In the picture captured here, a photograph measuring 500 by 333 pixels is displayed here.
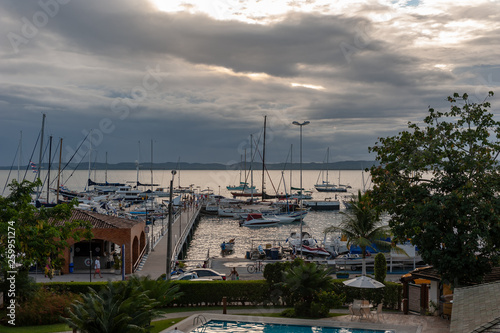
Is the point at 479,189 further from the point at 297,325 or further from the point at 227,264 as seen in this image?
the point at 227,264

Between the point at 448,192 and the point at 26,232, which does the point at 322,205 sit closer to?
the point at 448,192

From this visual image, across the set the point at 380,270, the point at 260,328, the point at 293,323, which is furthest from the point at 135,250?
the point at 380,270

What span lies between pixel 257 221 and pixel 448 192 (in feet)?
214

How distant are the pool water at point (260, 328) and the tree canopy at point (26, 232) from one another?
285 inches

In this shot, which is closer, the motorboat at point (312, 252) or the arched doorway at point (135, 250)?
the arched doorway at point (135, 250)

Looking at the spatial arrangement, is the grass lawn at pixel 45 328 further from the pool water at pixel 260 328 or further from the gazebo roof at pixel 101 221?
the gazebo roof at pixel 101 221

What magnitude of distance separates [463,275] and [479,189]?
13.5ft

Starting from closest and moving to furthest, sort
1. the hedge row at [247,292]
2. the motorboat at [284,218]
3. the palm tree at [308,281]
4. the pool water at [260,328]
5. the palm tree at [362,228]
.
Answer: the pool water at [260,328] < the palm tree at [308,281] < the hedge row at [247,292] < the palm tree at [362,228] < the motorboat at [284,218]

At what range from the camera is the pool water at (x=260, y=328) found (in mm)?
21891

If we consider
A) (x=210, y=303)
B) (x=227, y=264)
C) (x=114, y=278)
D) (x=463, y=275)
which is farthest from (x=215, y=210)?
(x=463, y=275)

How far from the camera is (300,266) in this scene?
957 inches

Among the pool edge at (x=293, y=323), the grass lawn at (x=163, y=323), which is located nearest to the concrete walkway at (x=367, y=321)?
the pool edge at (x=293, y=323)

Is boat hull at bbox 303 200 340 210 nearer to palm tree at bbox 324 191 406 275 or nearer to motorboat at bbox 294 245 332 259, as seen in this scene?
motorboat at bbox 294 245 332 259

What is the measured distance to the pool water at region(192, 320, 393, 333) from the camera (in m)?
21.9
